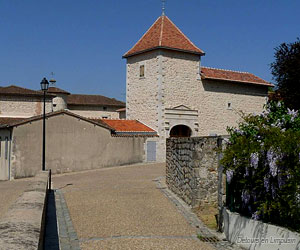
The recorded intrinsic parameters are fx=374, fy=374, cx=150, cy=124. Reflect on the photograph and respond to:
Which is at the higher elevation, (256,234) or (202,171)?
(202,171)

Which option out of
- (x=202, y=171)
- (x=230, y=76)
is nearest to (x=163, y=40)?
(x=230, y=76)

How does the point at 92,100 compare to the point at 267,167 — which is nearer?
the point at 267,167

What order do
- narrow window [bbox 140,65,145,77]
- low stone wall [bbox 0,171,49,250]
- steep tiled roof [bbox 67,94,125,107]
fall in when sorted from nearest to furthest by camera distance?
1. low stone wall [bbox 0,171,49,250]
2. narrow window [bbox 140,65,145,77]
3. steep tiled roof [bbox 67,94,125,107]

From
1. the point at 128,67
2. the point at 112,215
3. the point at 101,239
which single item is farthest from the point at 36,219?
the point at 128,67

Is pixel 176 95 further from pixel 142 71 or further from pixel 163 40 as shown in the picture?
pixel 163 40

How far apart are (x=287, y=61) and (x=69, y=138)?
13.9 metres

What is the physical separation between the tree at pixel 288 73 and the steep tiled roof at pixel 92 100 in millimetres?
24757

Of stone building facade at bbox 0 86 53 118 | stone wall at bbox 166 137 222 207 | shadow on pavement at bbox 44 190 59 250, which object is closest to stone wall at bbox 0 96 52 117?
stone building facade at bbox 0 86 53 118

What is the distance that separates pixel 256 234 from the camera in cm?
568

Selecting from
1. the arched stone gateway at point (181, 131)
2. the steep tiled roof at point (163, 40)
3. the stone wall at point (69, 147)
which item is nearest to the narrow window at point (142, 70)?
the steep tiled roof at point (163, 40)

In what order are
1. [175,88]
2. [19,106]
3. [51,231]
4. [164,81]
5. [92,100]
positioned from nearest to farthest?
[51,231], [164,81], [175,88], [19,106], [92,100]

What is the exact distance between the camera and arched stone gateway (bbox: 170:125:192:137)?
90.3ft

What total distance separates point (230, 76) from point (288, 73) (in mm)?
7387

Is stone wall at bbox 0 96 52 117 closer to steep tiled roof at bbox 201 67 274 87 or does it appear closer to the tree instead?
steep tiled roof at bbox 201 67 274 87
